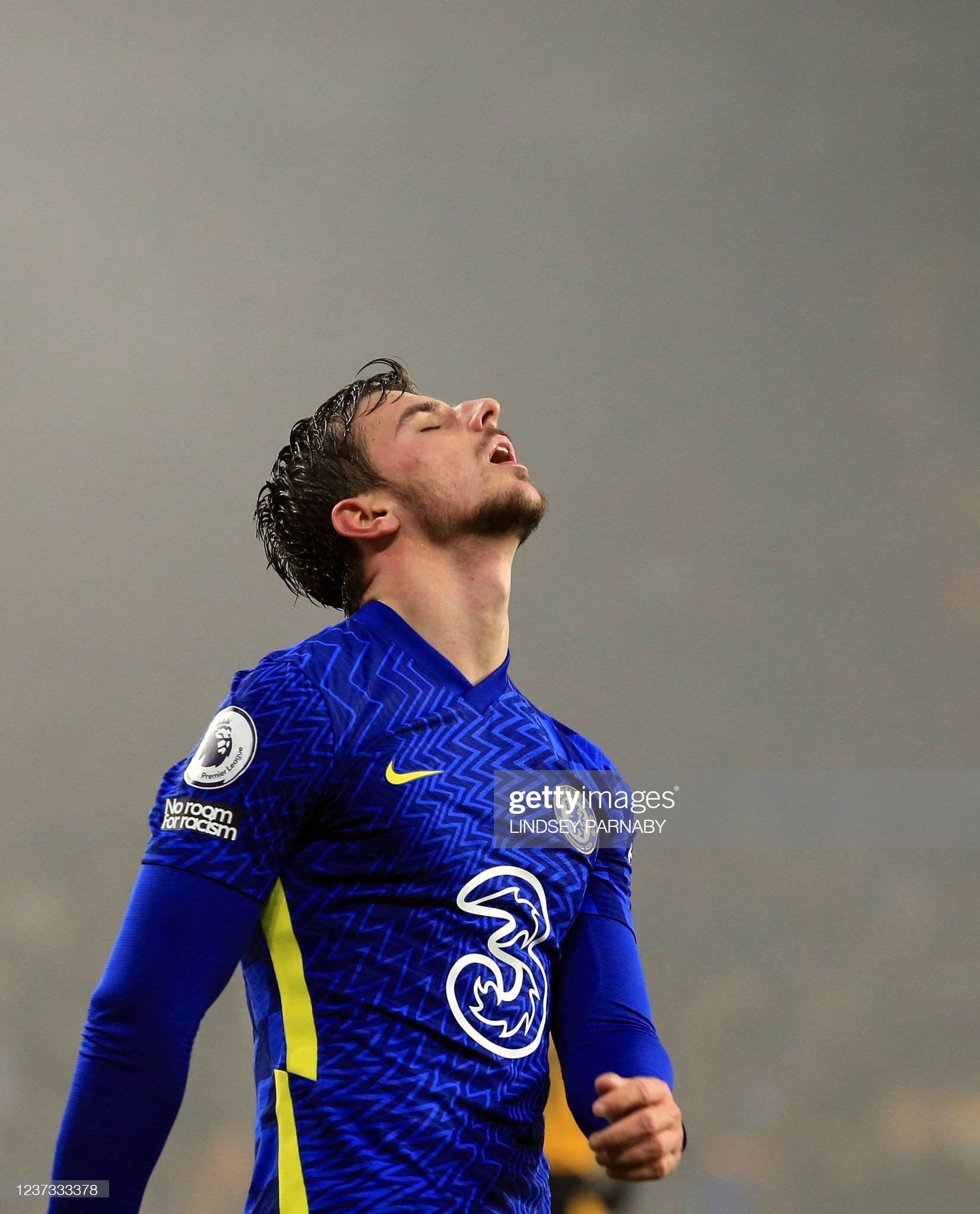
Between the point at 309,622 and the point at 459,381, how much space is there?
58 centimetres

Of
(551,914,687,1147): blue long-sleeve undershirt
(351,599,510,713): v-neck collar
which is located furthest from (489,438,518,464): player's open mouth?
(551,914,687,1147): blue long-sleeve undershirt

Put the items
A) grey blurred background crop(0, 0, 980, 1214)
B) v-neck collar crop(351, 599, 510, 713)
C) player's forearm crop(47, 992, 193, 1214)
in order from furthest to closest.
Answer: grey blurred background crop(0, 0, 980, 1214) → v-neck collar crop(351, 599, 510, 713) → player's forearm crop(47, 992, 193, 1214)

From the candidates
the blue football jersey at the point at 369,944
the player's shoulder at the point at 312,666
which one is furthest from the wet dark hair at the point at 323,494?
the blue football jersey at the point at 369,944

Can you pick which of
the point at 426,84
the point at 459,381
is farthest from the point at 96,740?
the point at 426,84

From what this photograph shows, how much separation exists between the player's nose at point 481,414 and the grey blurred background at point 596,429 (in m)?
1.07

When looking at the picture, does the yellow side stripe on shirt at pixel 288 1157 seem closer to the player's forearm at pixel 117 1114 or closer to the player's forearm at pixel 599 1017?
the player's forearm at pixel 117 1114

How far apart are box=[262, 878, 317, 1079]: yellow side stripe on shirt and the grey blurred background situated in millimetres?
1214

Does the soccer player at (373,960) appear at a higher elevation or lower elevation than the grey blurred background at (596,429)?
lower

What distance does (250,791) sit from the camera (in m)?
0.85

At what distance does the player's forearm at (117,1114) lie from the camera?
2.51ft

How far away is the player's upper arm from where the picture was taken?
834 millimetres

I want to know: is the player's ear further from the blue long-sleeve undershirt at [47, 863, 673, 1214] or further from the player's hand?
the player's hand

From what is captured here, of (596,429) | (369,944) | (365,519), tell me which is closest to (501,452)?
(365,519)

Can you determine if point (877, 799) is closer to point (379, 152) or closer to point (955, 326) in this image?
point (955, 326)
